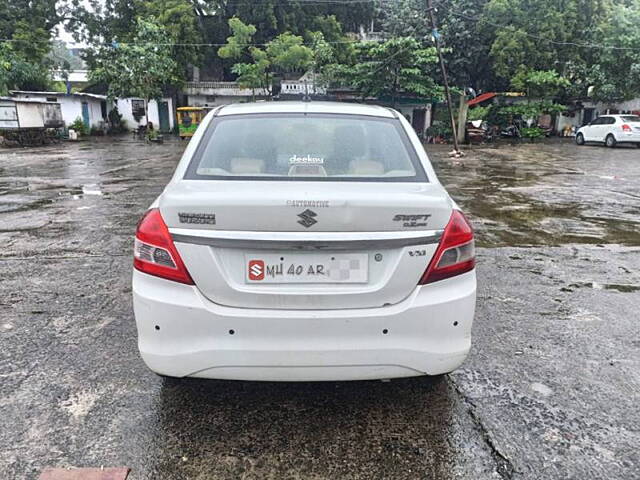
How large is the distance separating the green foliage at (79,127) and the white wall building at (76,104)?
613 millimetres

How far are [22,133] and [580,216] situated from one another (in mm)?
23599

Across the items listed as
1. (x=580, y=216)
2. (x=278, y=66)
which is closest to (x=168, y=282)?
(x=580, y=216)

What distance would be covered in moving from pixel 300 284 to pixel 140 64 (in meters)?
29.9

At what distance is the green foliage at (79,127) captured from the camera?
97.4 ft

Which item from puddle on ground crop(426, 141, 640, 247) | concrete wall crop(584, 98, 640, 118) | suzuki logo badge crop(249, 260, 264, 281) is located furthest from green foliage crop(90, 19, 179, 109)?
suzuki logo badge crop(249, 260, 264, 281)

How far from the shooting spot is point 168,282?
2.19 m

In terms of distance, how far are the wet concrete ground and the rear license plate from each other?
0.76 metres

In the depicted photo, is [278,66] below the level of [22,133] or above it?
above

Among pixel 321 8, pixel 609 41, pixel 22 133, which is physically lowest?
pixel 22 133

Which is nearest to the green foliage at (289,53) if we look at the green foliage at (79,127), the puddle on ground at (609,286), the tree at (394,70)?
the tree at (394,70)

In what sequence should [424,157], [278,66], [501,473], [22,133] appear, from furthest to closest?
1. [278,66]
2. [22,133]
3. [424,157]
4. [501,473]

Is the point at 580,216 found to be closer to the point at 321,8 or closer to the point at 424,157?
the point at 424,157

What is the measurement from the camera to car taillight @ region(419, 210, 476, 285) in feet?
7.24

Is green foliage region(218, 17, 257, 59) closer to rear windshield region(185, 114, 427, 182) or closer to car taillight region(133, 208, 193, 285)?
rear windshield region(185, 114, 427, 182)
